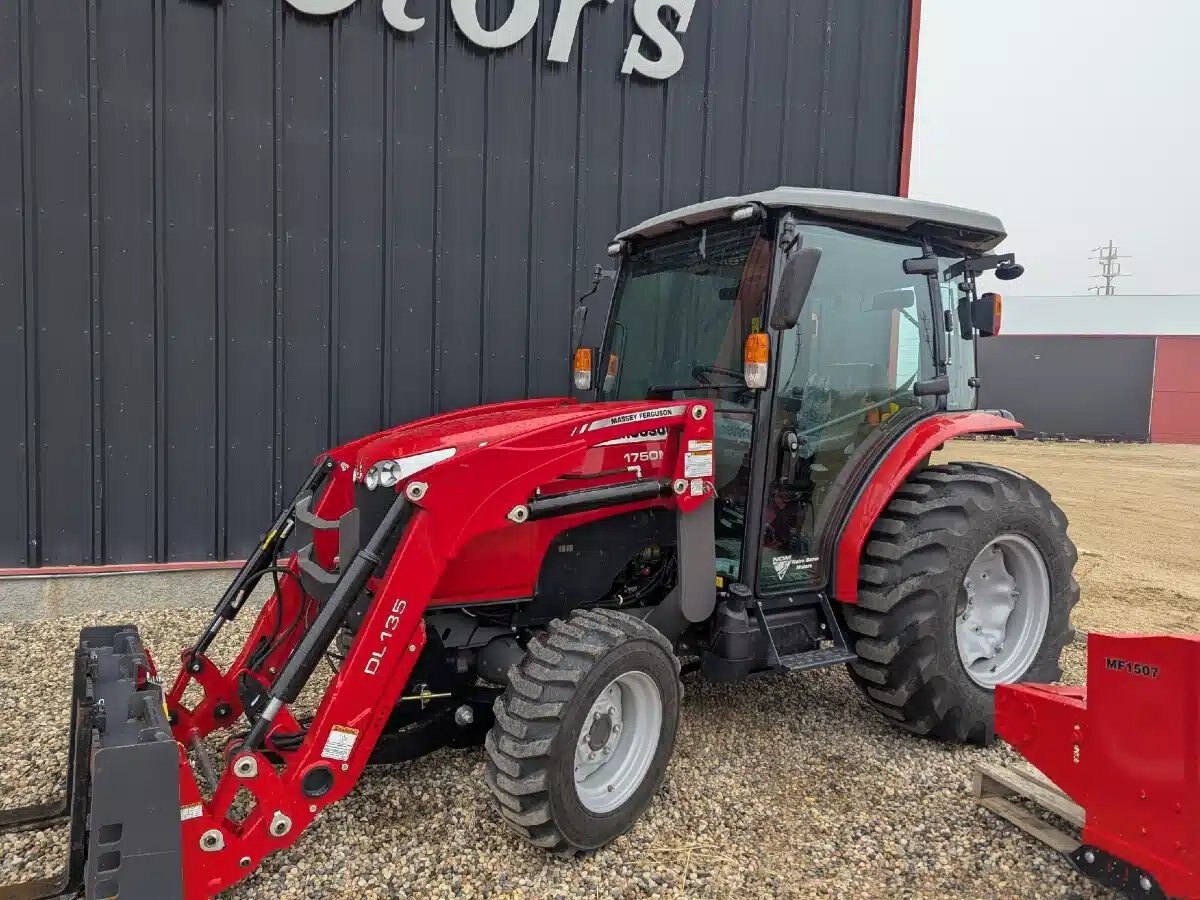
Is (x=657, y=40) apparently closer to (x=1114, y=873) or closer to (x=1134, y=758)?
(x=1134, y=758)

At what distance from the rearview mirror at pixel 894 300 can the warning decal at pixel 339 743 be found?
2612 mm

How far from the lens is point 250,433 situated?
5.51 meters

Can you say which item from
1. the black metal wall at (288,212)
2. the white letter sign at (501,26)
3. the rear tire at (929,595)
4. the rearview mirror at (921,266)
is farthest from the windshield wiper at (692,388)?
the white letter sign at (501,26)

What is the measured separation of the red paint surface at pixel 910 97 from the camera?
21.7 ft

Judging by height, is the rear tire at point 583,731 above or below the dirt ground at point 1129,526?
above

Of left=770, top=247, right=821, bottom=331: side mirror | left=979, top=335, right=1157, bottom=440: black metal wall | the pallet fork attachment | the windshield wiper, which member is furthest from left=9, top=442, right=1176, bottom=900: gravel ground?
left=979, top=335, right=1157, bottom=440: black metal wall

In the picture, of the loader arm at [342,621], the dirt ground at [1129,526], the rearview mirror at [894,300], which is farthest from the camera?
the dirt ground at [1129,526]

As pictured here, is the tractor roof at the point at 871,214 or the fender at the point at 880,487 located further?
the fender at the point at 880,487

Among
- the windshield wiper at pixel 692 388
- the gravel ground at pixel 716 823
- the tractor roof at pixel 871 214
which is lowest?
the gravel ground at pixel 716 823

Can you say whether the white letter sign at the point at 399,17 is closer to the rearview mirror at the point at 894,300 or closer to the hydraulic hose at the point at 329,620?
the rearview mirror at the point at 894,300

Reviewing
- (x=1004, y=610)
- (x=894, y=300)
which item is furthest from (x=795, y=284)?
(x=1004, y=610)

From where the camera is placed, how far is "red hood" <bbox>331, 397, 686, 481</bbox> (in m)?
2.60

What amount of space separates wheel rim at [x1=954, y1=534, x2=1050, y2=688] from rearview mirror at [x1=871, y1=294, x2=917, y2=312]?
43.4 inches

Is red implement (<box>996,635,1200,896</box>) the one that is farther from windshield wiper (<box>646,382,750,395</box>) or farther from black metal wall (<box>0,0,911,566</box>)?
black metal wall (<box>0,0,911,566</box>)
